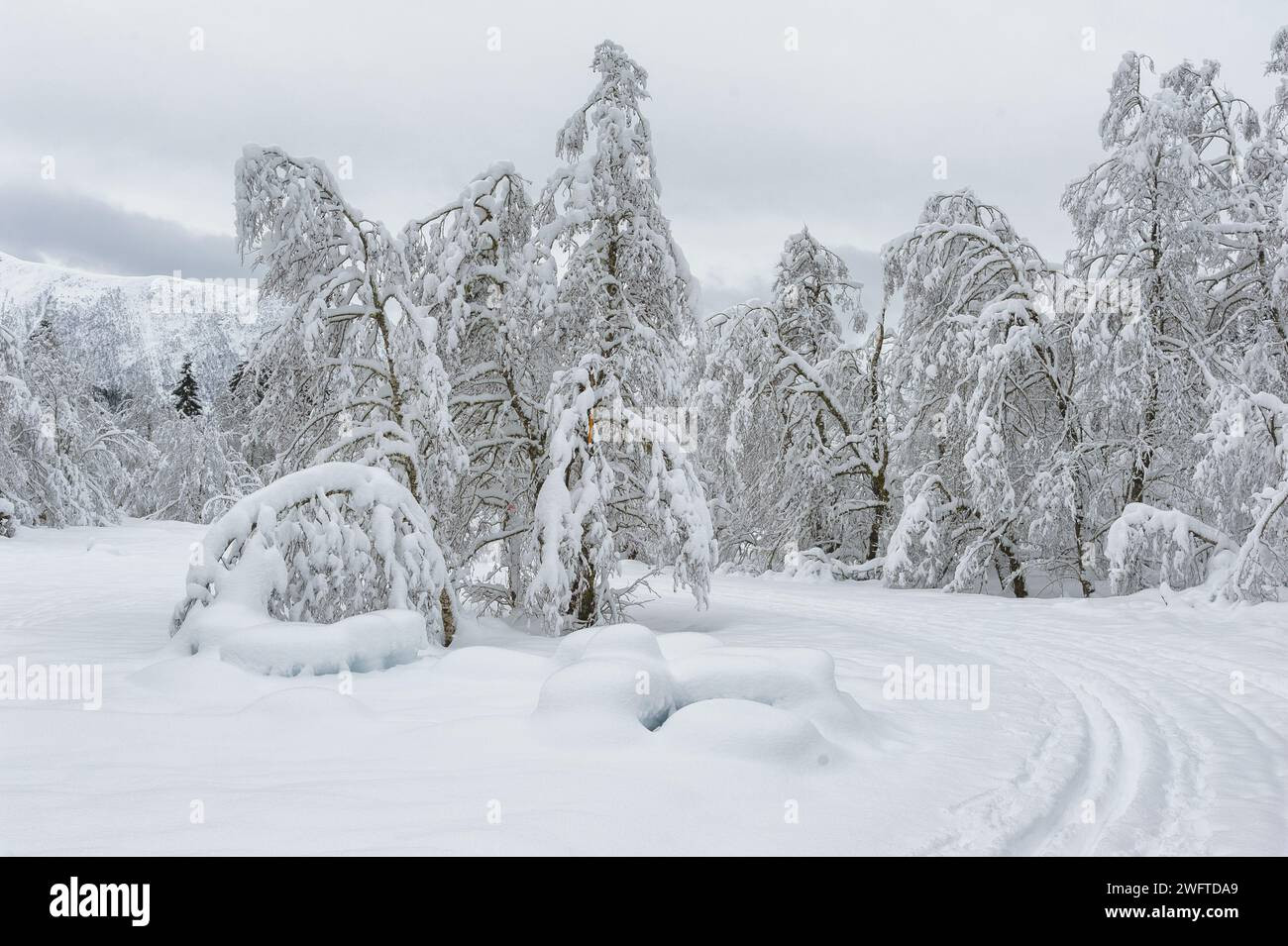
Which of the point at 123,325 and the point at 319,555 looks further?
the point at 123,325

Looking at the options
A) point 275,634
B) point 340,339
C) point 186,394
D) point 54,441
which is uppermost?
point 186,394

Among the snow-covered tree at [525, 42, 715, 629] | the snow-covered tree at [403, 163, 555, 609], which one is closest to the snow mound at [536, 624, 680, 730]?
the snow-covered tree at [525, 42, 715, 629]

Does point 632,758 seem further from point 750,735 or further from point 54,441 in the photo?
point 54,441

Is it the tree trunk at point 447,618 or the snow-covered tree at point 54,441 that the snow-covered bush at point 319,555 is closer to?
the tree trunk at point 447,618

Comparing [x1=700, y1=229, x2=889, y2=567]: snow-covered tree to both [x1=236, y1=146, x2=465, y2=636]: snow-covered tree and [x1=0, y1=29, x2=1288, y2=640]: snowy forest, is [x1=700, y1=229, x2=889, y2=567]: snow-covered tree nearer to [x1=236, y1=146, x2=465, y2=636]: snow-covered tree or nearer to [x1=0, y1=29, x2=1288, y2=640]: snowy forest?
[x1=0, y1=29, x2=1288, y2=640]: snowy forest

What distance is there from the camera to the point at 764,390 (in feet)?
61.5

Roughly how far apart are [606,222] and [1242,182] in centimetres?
1187

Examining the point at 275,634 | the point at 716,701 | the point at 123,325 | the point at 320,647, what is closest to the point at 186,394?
the point at 275,634

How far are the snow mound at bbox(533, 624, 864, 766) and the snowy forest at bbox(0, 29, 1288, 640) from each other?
3.56 m

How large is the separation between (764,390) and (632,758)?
1514 centimetres

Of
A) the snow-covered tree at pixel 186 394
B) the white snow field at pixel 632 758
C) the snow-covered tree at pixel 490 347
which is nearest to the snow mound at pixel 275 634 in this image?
the white snow field at pixel 632 758

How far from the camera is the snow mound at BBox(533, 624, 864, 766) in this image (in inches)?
169

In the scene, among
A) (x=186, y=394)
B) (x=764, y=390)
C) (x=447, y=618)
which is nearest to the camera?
(x=447, y=618)

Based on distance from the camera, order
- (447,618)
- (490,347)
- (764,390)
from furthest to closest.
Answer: (764,390)
(490,347)
(447,618)
